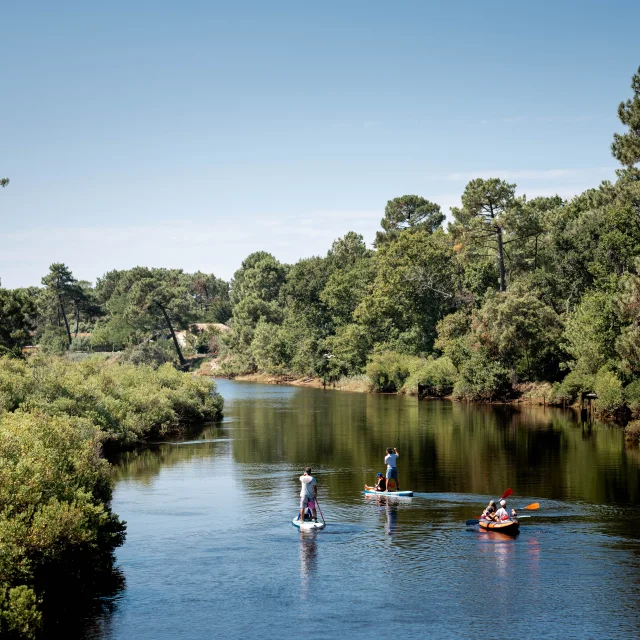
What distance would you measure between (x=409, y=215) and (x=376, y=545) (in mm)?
140494

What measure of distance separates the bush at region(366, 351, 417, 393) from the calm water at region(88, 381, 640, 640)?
49.9m

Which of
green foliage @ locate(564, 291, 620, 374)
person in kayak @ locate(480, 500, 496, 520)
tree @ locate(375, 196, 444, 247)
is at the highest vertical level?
tree @ locate(375, 196, 444, 247)

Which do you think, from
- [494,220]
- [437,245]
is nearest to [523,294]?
[494,220]

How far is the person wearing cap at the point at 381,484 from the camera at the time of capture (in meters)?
41.2

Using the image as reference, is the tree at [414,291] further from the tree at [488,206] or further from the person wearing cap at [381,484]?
the person wearing cap at [381,484]

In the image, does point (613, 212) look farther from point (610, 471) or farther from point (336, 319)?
point (336, 319)

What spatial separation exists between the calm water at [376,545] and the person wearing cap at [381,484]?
0.87m

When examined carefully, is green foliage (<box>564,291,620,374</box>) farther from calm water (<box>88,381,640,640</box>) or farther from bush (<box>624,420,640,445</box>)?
calm water (<box>88,381,640,640</box>)

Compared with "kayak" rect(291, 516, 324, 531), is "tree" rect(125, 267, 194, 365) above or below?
above

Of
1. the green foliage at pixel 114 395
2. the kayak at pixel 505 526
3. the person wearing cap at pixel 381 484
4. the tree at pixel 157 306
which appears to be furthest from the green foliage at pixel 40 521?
the tree at pixel 157 306

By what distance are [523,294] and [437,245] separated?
30606mm

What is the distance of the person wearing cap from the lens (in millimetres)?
41219

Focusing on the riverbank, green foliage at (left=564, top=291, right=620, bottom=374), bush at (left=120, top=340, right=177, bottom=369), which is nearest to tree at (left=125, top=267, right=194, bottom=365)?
the riverbank

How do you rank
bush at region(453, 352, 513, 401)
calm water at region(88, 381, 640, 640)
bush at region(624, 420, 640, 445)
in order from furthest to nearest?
bush at region(453, 352, 513, 401), bush at region(624, 420, 640, 445), calm water at region(88, 381, 640, 640)
